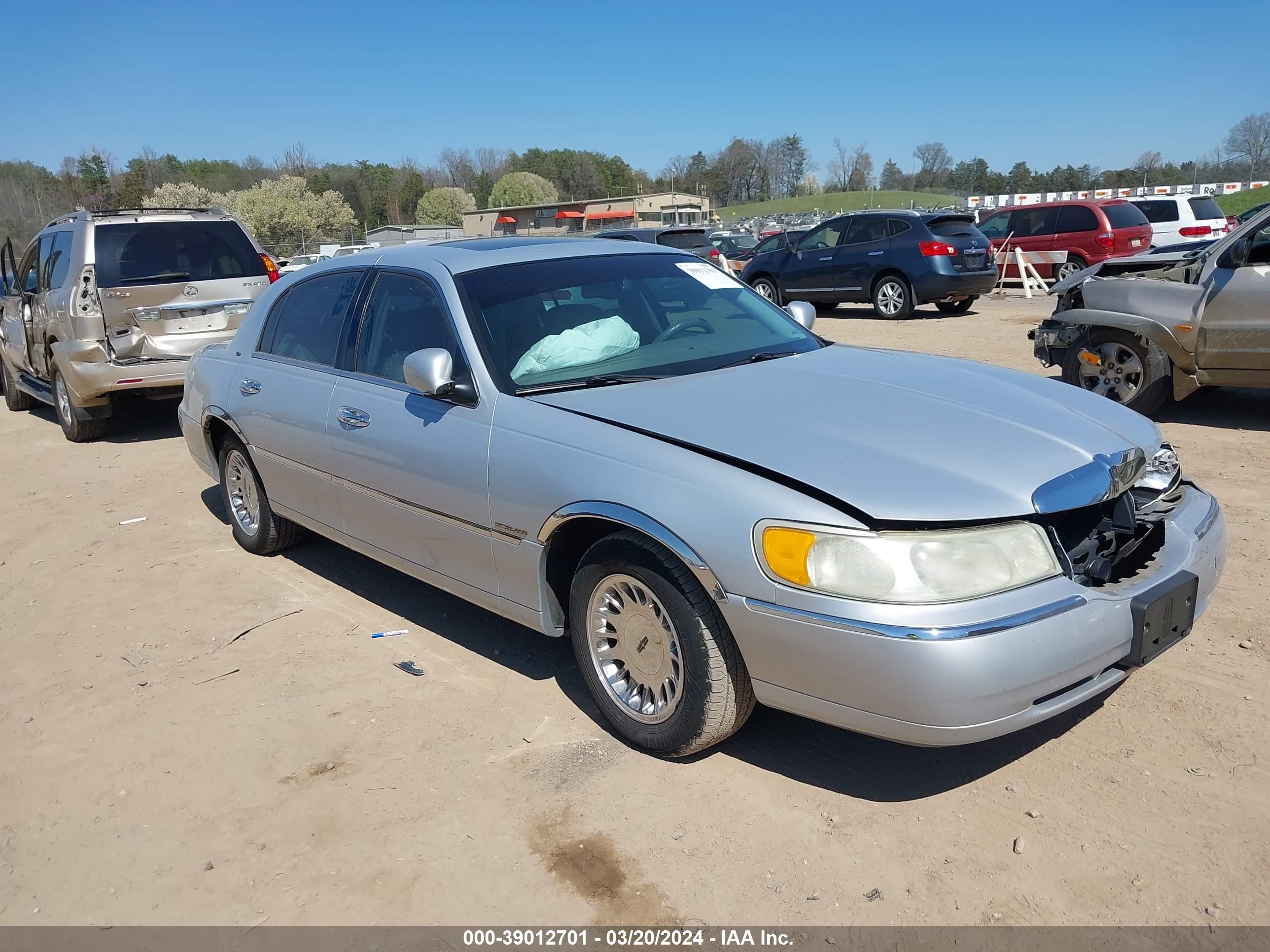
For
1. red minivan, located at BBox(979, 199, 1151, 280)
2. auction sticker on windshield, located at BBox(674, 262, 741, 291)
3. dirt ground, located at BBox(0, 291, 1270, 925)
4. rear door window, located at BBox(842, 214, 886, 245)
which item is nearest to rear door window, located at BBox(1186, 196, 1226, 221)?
red minivan, located at BBox(979, 199, 1151, 280)

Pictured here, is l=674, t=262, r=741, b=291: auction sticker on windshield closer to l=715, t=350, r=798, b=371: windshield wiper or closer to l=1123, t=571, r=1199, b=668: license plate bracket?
l=715, t=350, r=798, b=371: windshield wiper

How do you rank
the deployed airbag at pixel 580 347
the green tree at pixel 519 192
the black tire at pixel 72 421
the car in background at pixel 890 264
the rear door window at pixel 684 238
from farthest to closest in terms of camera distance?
1. the green tree at pixel 519 192
2. the rear door window at pixel 684 238
3. the car in background at pixel 890 264
4. the black tire at pixel 72 421
5. the deployed airbag at pixel 580 347

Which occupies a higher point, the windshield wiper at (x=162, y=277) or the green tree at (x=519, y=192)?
the green tree at (x=519, y=192)

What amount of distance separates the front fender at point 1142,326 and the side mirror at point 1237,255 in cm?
58

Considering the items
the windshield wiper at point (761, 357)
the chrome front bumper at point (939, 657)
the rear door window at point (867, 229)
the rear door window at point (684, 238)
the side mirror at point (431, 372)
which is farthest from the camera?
the rear door window at point (684, 238)

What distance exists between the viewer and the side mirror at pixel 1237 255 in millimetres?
7082

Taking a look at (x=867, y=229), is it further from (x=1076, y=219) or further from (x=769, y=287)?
(x=1076, y=219)

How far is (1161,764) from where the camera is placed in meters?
3.16

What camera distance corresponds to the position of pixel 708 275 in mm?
4703

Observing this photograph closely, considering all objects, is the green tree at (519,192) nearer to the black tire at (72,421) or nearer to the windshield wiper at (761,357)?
the black tire at (72,421)

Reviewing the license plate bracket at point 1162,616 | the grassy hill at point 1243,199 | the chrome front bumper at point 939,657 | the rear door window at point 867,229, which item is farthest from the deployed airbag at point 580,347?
the grassy hill at point 1243,199
